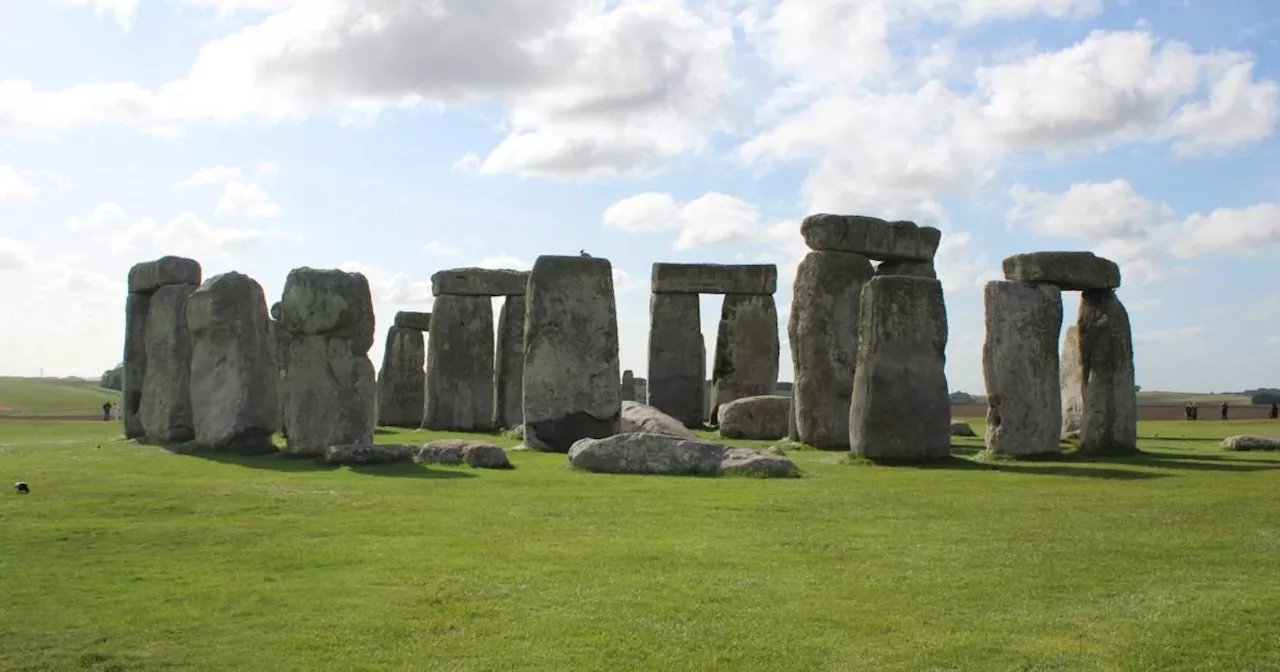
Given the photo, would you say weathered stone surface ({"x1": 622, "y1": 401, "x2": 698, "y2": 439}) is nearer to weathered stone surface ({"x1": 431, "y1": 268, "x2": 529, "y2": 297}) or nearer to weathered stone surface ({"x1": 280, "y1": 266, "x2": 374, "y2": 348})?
weathered stone surface ({"x1": 280, "y1": 266, "x2": 374, "y2": 348})

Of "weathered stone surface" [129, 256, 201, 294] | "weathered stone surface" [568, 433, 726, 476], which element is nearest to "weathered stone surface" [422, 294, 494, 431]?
"weathered stone surface" [129, 256, 201, 294]

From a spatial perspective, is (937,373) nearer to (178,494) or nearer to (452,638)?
(178,494)

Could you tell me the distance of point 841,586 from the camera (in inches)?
294

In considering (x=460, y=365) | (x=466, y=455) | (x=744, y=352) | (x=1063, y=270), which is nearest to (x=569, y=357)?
(x=466, y=455)

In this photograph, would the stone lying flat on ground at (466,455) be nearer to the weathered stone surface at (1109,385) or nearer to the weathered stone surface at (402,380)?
the weathered stone surface at (1109,385)

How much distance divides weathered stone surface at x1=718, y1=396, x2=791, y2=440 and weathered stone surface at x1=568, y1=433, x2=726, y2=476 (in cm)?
853

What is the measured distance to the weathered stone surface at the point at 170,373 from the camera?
787 inches

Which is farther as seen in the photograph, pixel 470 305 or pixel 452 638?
pixel 470 305

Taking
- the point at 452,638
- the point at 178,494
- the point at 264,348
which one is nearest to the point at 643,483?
the point at 178,494

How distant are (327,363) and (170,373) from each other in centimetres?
494

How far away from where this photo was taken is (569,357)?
18859 millimetres

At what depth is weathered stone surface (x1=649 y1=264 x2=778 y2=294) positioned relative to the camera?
29.5 meters

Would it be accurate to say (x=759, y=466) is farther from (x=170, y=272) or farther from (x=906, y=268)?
(x=170, y=272)

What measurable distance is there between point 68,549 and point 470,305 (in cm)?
1940
